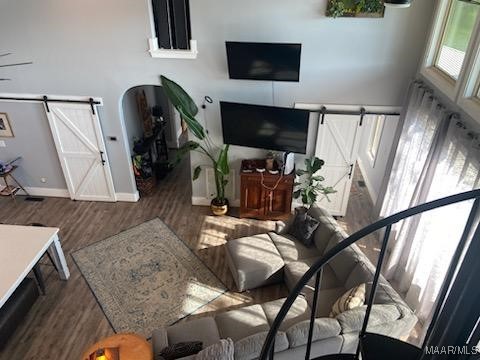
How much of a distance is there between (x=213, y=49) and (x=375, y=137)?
3862mm

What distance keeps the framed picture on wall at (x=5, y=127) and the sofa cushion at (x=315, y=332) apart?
5.71 metres

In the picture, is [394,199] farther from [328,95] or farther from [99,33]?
[99,33]

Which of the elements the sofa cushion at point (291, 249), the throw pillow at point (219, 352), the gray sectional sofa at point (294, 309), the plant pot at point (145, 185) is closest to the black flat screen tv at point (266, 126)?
the gray sectional sofa at point (294, 309)

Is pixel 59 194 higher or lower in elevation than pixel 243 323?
lower

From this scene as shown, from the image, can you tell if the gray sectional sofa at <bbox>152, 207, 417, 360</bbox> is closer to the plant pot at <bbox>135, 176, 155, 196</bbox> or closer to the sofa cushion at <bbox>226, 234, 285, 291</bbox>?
the sofa cushion at <bbox>226, 234, 285, 291</bbox>

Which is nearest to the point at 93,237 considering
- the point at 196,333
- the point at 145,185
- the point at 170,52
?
the point at 145,185

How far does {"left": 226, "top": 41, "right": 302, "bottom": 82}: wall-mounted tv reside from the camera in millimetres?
4551

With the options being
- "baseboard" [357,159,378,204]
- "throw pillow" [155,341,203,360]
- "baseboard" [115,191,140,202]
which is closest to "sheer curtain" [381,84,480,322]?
"baseboard" [357,159,378,204]

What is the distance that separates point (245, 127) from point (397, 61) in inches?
91.4

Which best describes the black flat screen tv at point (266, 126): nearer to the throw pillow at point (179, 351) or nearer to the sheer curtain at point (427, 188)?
the sheer curtain at point (427, 188)

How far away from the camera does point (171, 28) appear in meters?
5.09

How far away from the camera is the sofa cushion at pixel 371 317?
326 centimetres

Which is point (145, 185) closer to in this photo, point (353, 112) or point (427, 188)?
point (353, 112)

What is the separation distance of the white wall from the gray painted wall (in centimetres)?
82
